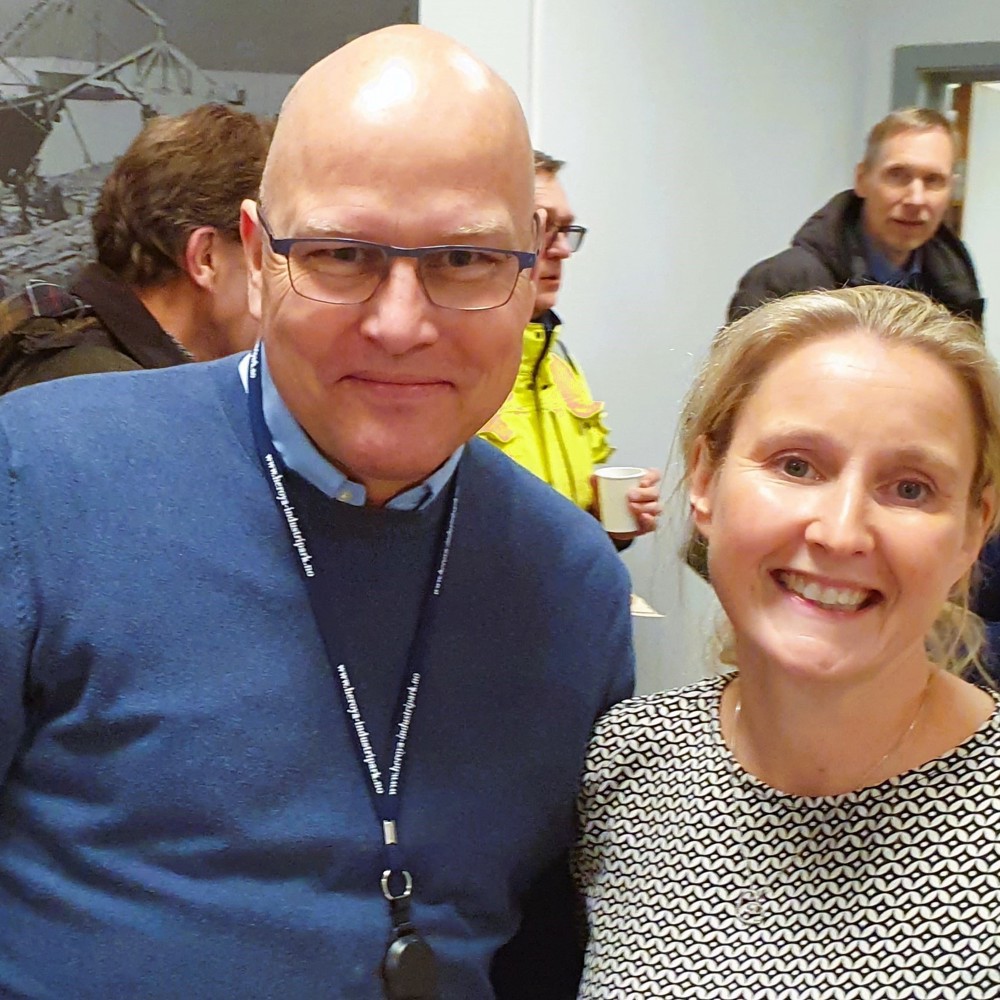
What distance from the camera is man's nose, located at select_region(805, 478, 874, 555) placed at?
1.08 meters

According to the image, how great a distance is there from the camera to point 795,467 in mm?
1140

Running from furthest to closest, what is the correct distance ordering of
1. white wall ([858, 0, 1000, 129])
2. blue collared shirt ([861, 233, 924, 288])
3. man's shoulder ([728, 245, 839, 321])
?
Answer: white wall ([858, 0, 1000, 129]) → blue collared shirt ([861, 233, 924, 288]) → man's shoulder ([728, 245, 839, 321])

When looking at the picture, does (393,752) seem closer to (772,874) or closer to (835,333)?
(772,874)

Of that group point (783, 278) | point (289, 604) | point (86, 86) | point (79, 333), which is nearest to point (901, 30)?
point (783, 278)

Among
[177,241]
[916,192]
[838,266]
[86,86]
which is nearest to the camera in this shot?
[177,241]

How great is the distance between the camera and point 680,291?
3662 mm

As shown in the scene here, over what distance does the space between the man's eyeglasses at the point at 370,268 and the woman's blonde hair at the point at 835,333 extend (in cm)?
30

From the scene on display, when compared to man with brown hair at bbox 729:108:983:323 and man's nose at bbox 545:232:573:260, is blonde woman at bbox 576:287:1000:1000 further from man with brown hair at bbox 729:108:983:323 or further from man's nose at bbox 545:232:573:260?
man with brown hair at bbox 729:108:983:323

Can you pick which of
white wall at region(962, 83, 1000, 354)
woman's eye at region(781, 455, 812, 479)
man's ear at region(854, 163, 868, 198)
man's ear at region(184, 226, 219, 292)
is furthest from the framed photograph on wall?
white wall at region(962, 83, 1000, 354)

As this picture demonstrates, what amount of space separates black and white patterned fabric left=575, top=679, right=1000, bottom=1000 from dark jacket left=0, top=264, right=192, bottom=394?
0.99 metres

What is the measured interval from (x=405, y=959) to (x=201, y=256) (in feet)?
4.33

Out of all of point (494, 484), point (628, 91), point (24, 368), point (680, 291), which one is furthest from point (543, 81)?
point (494, 484)

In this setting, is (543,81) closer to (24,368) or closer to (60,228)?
(60,228)

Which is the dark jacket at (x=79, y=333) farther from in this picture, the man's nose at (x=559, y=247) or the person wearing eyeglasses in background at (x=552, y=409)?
the man's nose at (x=559, y=247)
